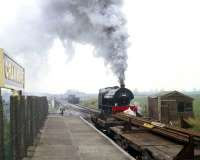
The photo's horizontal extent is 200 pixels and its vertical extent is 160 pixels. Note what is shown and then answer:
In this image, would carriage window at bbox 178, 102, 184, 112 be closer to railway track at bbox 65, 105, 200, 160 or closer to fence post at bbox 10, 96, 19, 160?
railway track at bbox 65, 105, 200, 160

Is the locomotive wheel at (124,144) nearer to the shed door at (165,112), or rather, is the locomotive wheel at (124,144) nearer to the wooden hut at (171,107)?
the wooden hut at (171,107)

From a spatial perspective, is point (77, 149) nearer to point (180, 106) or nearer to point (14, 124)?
point (14, 124)

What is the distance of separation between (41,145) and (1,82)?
9.69 m

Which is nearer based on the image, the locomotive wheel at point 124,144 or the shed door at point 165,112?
the locomotive wheel at point 124,144

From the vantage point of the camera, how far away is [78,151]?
49.2 feet

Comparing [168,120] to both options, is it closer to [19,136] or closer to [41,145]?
[41,145]

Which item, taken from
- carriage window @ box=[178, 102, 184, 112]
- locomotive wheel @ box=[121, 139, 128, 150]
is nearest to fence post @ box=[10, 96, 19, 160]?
locomotive wheel @ box=[121, 139, 128, 150]

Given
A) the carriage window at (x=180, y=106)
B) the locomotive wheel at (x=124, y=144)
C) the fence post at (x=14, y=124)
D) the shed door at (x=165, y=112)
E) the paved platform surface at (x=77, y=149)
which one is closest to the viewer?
the fence post at (x=14, y=124)

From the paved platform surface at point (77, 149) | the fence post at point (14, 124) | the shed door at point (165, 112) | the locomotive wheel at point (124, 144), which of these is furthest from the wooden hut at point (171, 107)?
the fence post at point (14, 124)

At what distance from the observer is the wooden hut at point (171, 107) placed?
2609 centimetres

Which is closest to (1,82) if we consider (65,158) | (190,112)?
(65,158)

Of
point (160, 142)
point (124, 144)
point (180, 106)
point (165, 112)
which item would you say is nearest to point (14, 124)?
point (160, 142)

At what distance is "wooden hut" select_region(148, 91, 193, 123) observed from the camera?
85.6 feet

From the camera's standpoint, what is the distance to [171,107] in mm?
26250
